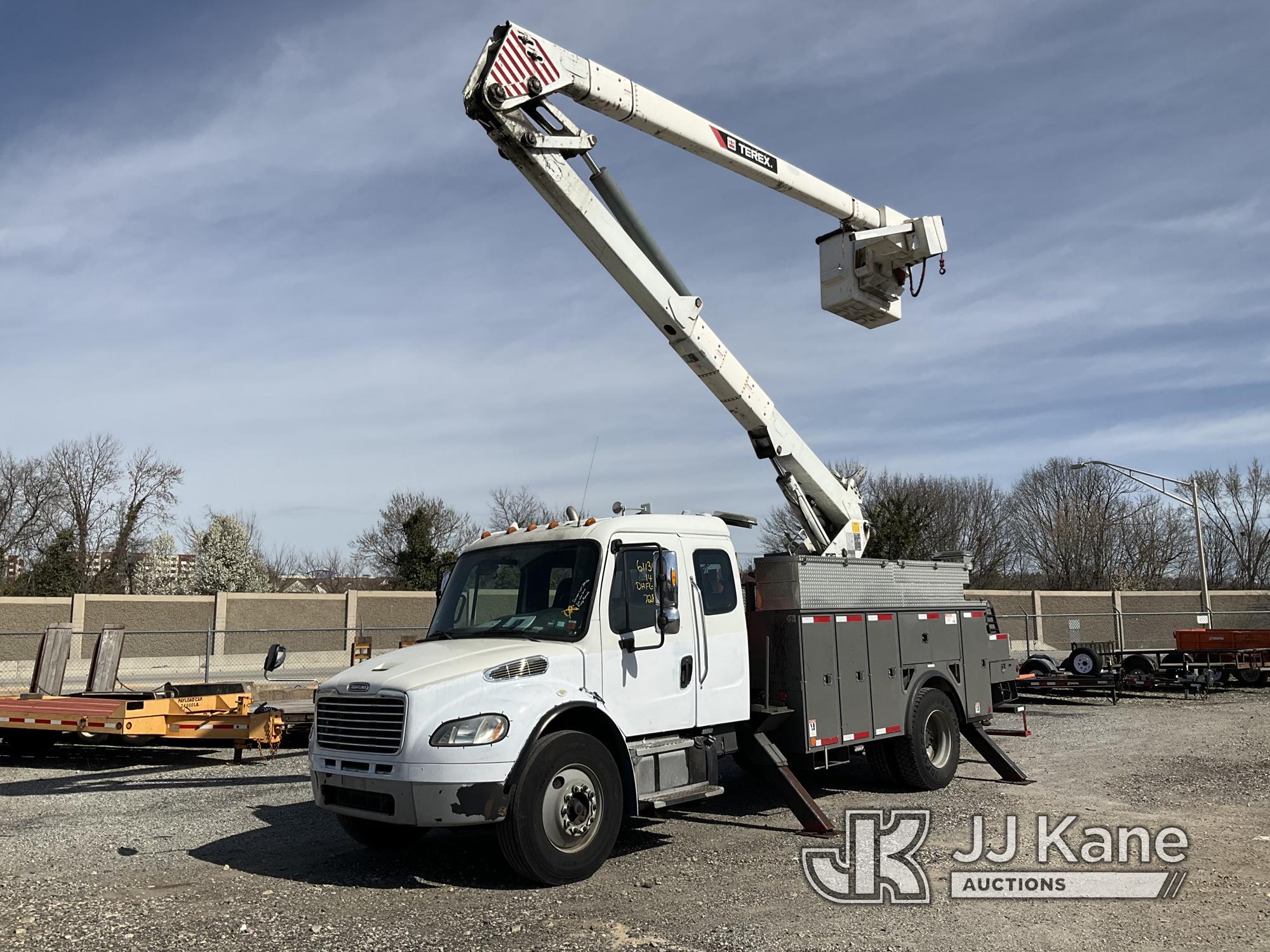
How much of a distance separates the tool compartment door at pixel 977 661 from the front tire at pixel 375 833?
619 cm

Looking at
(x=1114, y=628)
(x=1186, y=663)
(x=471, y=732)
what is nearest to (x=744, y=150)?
(x=471, y=732)

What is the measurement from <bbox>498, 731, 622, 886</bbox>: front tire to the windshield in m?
0.83

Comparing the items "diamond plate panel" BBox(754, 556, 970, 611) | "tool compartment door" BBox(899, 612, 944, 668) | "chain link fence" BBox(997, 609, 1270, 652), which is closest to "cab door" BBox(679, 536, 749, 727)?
"diamond plate panel" BBox(754, 556, 970, 611)

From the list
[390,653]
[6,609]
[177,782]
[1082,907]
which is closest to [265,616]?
[6,609]

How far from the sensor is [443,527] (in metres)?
62.8

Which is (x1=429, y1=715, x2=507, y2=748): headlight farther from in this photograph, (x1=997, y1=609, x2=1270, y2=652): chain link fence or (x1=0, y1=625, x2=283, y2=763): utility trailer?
(x1=997, y1=609, x2=1270, y2=652): chain link fence

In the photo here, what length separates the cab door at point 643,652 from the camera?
7.13m

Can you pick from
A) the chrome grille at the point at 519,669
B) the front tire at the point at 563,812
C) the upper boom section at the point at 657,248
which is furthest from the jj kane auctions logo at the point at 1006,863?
the upper boom section at the point at 657,248

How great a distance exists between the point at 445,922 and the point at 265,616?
28252mm

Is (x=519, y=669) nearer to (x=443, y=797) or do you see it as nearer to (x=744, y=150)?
(x=443, y=797)

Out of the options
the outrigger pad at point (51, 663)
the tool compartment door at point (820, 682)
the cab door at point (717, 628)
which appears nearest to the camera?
the cab door at point (717, 628)

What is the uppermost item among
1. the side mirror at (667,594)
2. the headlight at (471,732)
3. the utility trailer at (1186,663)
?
the side mirror at (667,594)

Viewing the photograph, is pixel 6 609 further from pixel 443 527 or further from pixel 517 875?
pixel 443 527

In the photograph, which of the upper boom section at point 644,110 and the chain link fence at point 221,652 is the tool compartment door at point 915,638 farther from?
the chain link fence at point 221,652
